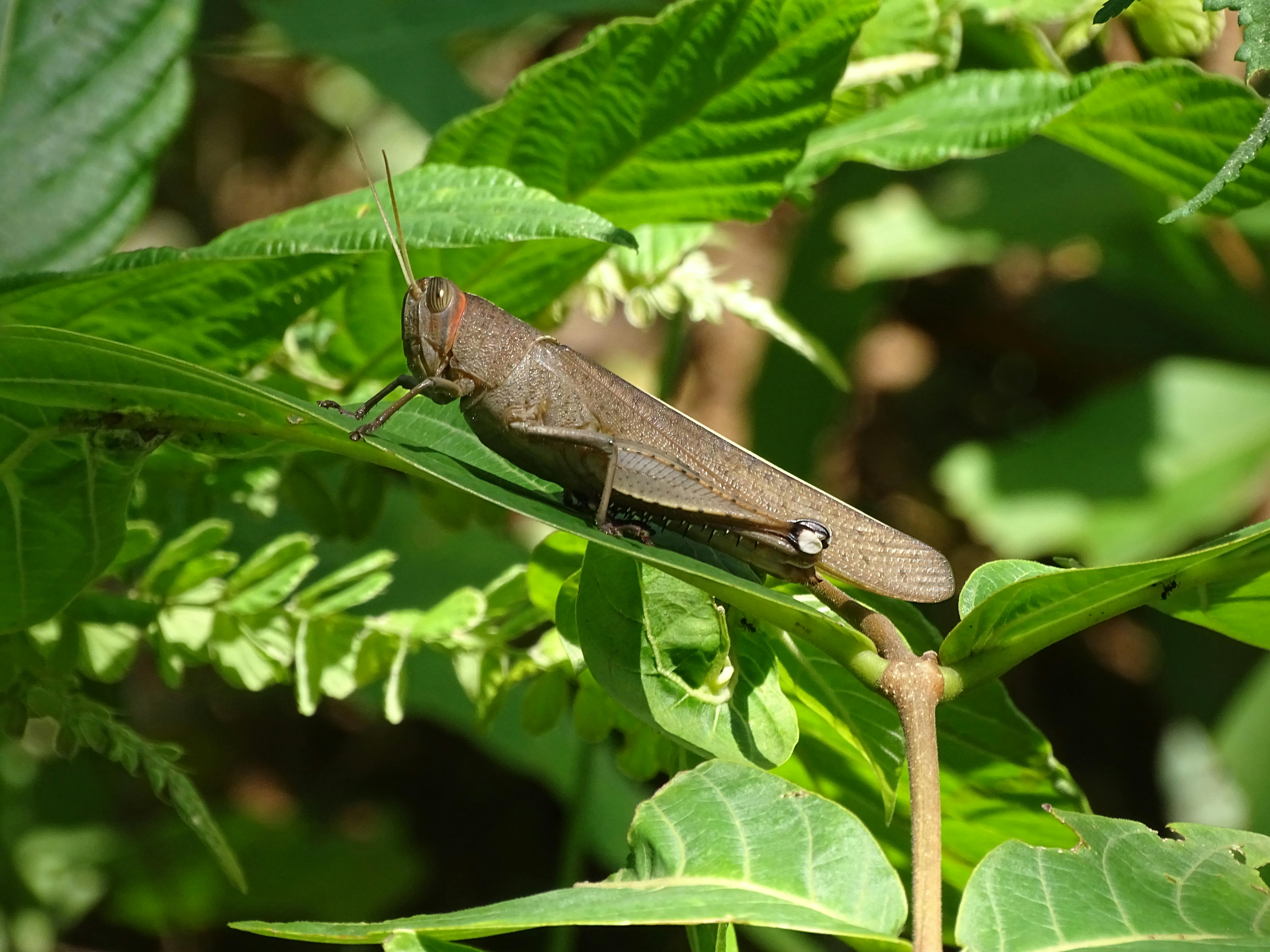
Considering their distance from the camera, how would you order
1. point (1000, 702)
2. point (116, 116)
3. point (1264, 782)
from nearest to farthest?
point (1000, 702), point (116, 116), point (1264, 782)

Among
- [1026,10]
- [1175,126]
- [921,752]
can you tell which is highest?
[1026,10]

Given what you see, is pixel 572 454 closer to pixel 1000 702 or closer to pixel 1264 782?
pixel 1000 702

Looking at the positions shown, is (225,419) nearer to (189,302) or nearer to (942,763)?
(189,302)

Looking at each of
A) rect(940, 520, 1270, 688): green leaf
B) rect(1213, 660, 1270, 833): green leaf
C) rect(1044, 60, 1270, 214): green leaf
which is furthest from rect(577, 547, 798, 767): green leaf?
rect(1213, 660, 1270, 833): green leaf

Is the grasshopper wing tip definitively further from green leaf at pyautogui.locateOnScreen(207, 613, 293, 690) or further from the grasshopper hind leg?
green leaf at pyautogui.locateOnScreen(207, 613, 293, 690)

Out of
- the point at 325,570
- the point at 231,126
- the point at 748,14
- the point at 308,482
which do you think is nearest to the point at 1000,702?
the point at 748,14

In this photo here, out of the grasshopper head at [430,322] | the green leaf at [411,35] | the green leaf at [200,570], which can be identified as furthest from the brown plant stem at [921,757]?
the green leaf at [411,35]

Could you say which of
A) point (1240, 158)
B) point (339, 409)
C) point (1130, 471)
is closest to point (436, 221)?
point (339, 409)
